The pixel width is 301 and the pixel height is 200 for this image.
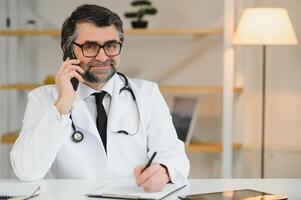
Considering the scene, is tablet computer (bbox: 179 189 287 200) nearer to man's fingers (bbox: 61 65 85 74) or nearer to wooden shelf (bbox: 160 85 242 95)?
man's fingers (bbox: 61 65 85 74)

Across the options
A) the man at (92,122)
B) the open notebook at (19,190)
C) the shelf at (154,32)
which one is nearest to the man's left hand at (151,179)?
the man at (92,122)

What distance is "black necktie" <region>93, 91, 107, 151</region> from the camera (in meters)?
2.07

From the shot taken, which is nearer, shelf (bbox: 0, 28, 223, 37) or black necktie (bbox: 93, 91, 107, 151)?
black necktie (bbox: 93, 91, 107, 151)

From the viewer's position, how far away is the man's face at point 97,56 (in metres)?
2.02

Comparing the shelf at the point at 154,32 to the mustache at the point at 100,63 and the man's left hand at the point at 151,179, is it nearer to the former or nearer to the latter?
the mustache at the point at 100,63

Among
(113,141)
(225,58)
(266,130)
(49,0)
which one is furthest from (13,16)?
(113,141)

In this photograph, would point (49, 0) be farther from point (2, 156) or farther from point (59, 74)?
point (59, 74)

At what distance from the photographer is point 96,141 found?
2.03 metres

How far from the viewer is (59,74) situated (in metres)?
2.02

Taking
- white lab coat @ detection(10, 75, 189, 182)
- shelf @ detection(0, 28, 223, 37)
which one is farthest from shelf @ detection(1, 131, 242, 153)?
white lab coat @ detection(10, 75, 189, 182)

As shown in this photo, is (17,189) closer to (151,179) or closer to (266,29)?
(151,179)

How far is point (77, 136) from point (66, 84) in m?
0.19

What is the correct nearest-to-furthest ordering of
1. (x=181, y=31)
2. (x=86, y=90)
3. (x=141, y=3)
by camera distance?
(x=86, y=90), (x=181, y=31), (x=141, y=3)

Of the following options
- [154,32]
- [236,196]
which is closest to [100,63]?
[236,196]
